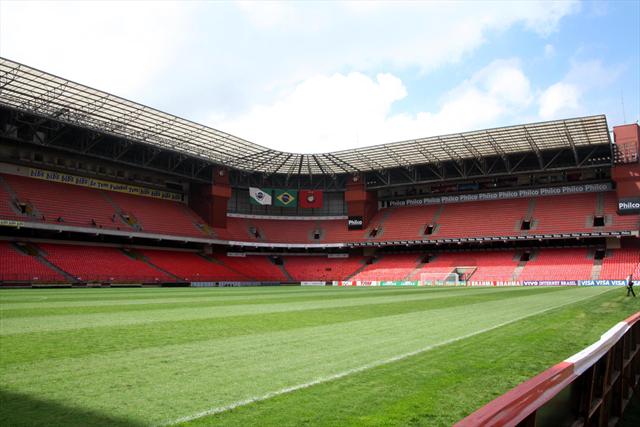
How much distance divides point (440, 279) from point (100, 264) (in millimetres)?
34162

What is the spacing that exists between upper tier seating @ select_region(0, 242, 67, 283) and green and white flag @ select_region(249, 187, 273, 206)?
88.9 ft

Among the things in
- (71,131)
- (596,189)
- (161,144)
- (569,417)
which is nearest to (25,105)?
(71,131)

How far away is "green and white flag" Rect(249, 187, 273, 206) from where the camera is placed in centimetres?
6105

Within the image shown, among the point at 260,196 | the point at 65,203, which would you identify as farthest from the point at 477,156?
the point at 65,203

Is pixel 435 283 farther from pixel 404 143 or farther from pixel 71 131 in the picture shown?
pixel 71 131

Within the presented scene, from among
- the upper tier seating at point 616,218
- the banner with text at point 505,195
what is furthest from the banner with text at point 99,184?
the upper tier seating at point 616,218

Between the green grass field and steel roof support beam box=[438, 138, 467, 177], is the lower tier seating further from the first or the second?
the green grass field

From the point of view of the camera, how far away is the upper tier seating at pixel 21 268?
114ft

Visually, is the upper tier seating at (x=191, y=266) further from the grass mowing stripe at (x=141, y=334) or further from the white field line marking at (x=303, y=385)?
the white field line marking at (x=303, y=385)

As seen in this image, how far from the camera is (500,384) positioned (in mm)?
6117

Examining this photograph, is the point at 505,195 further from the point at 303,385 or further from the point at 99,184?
the point at 303,385

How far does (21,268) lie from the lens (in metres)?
36.4

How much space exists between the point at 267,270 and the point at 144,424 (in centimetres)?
5693

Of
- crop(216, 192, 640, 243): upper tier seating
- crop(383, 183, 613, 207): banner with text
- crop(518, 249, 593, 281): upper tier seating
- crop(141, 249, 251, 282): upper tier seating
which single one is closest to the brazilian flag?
crop(216, 192, 640, 243): upper tier seating
